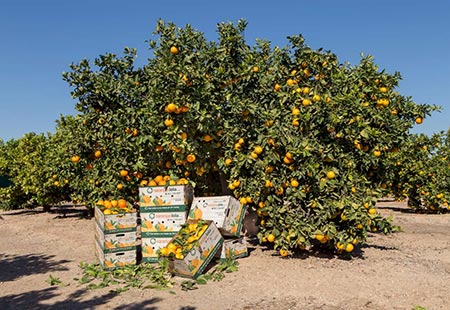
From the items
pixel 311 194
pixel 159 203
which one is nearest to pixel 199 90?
Answer: pixel 159 203

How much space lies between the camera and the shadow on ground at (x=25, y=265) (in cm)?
720

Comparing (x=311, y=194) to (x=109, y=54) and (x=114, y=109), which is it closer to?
(x=114, y=109)

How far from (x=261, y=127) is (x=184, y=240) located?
2563 mm

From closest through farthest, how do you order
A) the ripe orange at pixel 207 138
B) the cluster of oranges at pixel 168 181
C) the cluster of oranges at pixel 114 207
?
the cluster of oranges at pixel 114 207
the cluster of oranges at pixel 168 181
the ripe orange at pixel 207 138

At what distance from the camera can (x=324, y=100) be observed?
7.05 metres

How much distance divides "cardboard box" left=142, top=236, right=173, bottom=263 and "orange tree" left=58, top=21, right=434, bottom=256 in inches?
49.6

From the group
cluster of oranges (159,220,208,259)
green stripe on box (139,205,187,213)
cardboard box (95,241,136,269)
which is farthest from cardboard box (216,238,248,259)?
cardboard box (95,241,136,269)

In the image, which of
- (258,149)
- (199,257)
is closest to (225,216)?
(199,257)

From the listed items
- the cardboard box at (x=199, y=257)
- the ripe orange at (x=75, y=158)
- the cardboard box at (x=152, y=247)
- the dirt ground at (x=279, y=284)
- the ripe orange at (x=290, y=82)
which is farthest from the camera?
the ripe orange at (x=75, y=158)

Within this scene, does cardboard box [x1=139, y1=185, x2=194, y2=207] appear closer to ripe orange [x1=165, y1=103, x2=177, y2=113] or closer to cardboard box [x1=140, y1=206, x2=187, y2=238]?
cardboard box [x1=140, y1=206, x2=187, y2=238]

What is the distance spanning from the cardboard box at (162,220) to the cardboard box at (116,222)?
270 millimetres

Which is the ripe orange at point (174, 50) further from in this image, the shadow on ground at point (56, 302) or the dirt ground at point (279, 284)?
the shadow on ground at point (56, 302)

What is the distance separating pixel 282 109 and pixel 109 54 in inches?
168

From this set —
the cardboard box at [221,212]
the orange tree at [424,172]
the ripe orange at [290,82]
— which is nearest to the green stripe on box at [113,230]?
the cardboard box at [221,212]
